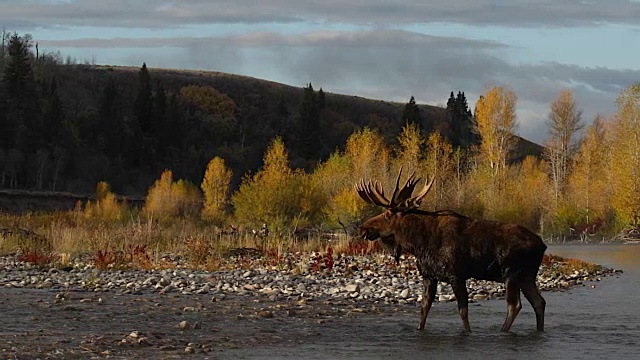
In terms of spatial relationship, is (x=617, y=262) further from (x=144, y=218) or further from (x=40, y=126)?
(x=40, y=126)

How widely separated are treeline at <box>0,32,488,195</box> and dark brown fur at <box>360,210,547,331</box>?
2910 inches

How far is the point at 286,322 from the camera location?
14688 mm

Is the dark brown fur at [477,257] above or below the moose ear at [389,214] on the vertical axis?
below

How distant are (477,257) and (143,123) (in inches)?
3765

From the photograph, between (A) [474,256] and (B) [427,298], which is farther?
(B) [427,298]

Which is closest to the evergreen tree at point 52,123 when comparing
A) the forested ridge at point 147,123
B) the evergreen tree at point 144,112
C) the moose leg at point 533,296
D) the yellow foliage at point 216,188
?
the forested ridge at point 147,123

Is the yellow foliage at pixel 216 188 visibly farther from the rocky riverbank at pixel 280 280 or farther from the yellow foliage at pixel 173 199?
the rocky riverbank at pixel 280 280

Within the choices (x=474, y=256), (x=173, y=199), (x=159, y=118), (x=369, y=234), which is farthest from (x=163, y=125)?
(x=474, y=256)

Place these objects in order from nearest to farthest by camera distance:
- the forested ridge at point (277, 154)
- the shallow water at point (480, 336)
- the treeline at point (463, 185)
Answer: the shallow water at point (480, 336), the treeline at point (463, 185), the forested ridge at point (277, 154)

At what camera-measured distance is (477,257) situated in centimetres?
1394

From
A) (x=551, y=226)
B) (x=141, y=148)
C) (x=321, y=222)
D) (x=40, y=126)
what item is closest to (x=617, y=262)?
(x=321, y=222)

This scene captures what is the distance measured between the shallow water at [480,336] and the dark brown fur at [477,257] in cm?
50

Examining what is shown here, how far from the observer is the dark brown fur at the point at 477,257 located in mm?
13812

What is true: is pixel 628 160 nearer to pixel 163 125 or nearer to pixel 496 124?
pixel 496 124
